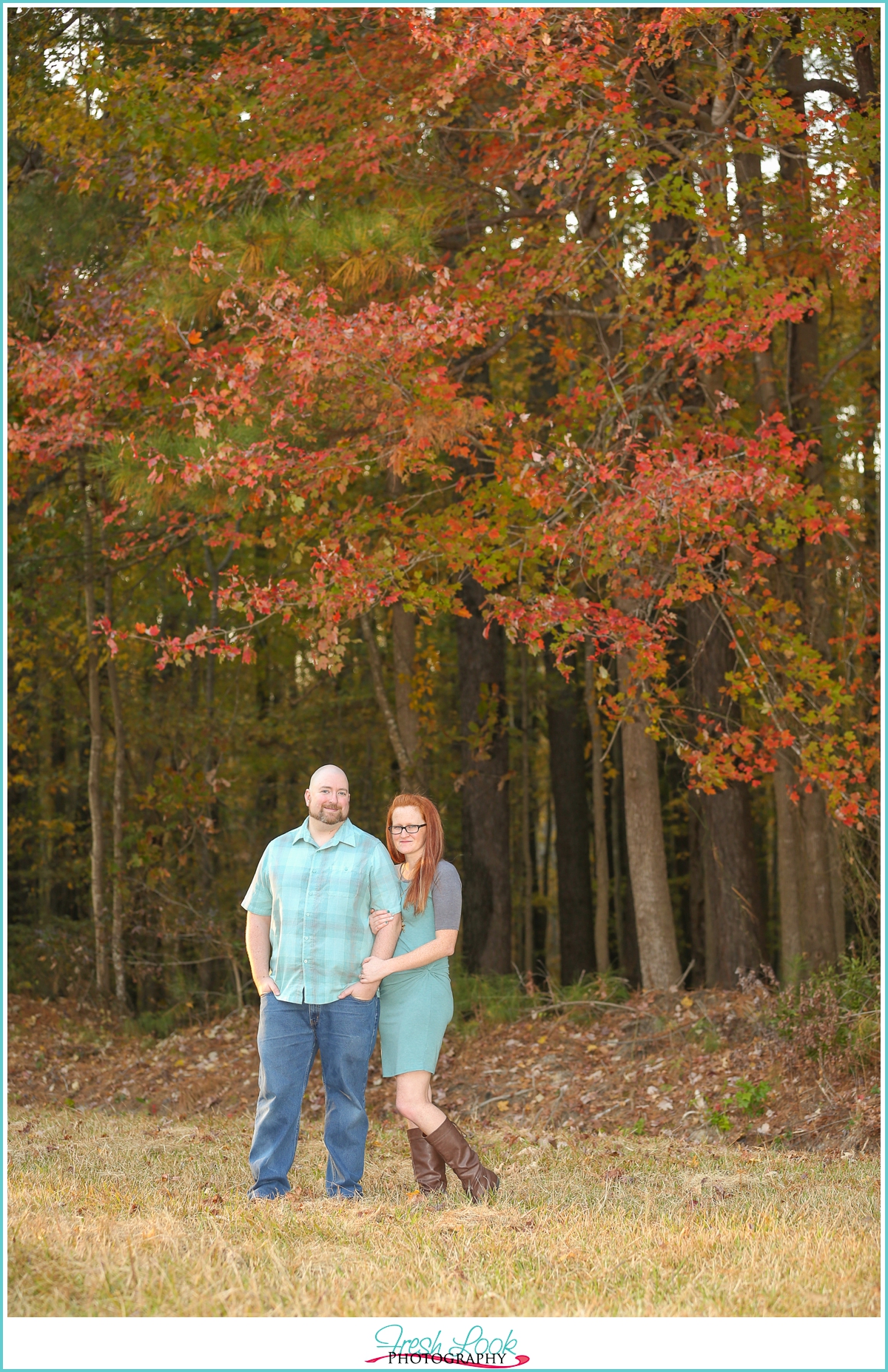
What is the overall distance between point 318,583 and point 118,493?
1814 mm

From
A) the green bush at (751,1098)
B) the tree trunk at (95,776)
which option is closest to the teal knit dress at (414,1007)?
the green bush at (751,1098)

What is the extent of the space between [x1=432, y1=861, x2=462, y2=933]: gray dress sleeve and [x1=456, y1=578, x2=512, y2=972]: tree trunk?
760cm

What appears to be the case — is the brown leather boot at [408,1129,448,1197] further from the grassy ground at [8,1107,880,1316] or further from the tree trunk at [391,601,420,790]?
the tree trunk at [391,601,420,790]

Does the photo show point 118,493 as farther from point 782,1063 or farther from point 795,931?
point 795,931

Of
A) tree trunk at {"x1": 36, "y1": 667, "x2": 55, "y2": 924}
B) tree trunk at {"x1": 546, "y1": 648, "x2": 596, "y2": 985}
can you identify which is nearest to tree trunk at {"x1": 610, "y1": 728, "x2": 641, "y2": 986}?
tree trunk at {"x1": 546, "y1": 648, "x2": 596, "y2": 985}

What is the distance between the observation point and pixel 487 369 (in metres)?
12.8

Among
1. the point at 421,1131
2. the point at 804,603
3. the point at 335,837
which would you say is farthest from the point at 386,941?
the point at 804,603

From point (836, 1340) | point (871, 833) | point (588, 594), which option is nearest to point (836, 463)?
point (588, 594)

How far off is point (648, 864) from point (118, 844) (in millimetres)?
6246

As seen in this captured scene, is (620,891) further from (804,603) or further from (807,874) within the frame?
(804,603)

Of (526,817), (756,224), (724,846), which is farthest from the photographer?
(526,817)

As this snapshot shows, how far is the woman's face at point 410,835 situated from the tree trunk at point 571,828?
35.4 feet

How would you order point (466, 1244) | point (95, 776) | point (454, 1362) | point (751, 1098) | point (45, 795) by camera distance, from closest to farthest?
1. point (454, 1362)
2. point (466, 1244)
3. point (751, 1098)
4. point (95, 776)
5. point (45, 795)

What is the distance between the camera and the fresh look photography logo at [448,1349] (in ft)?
13.0
